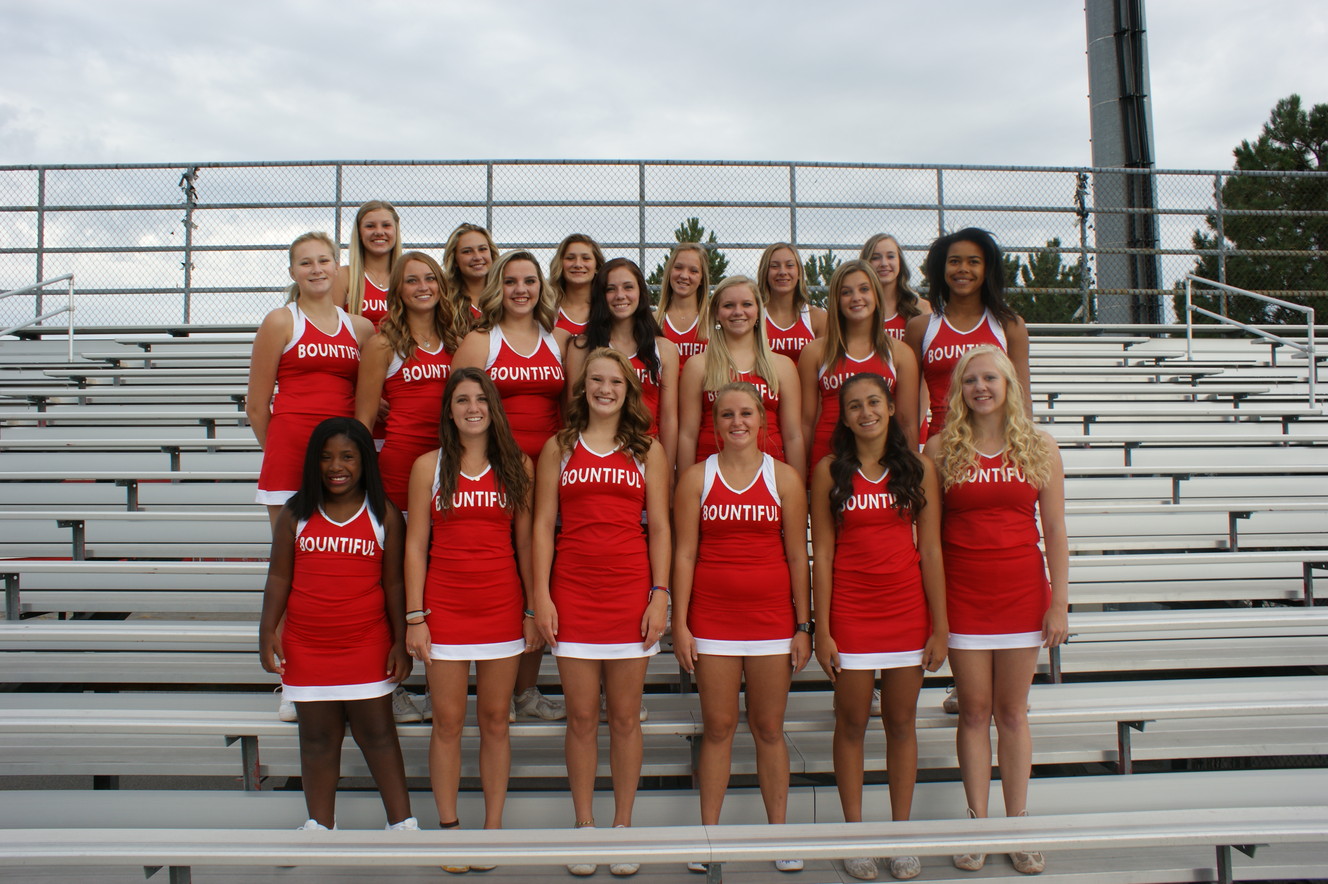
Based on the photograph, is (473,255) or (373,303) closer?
(473,255)

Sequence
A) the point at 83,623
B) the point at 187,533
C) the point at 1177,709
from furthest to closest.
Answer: the point at 187,533 → the point at 83,623 → the point at 1177,709

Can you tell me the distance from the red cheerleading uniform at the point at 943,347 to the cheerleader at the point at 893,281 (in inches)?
19.4

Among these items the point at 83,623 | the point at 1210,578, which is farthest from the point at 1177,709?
the point at 83,623

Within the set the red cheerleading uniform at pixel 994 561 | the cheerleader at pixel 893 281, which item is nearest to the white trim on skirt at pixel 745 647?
the red cheerleading uniform at pixel 994 561

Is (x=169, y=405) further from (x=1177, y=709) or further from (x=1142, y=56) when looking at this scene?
(x=1142, y=56)

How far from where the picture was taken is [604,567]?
2.52m

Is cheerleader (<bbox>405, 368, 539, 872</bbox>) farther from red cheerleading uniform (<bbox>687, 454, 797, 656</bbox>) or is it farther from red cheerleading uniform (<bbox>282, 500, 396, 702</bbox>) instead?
red cheerleading uniform (<bbox>687, 454, 797, 656</bbox>)

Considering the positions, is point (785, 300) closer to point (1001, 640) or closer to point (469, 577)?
point (1001, 640)

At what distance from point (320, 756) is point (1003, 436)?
7.42 feet

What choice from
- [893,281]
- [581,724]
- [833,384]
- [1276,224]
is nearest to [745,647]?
[581,724]

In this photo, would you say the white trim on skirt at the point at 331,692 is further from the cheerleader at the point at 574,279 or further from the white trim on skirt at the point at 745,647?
the cheerleader at the point at 574,279

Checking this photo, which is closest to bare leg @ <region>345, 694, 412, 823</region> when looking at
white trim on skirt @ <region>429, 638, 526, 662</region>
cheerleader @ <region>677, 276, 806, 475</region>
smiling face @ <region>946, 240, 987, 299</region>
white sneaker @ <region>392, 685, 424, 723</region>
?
white trim on skirt @ <region>429, 638, 526, 662</region>

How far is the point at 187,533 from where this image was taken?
4.09 m

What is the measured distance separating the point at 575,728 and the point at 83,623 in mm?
2184
